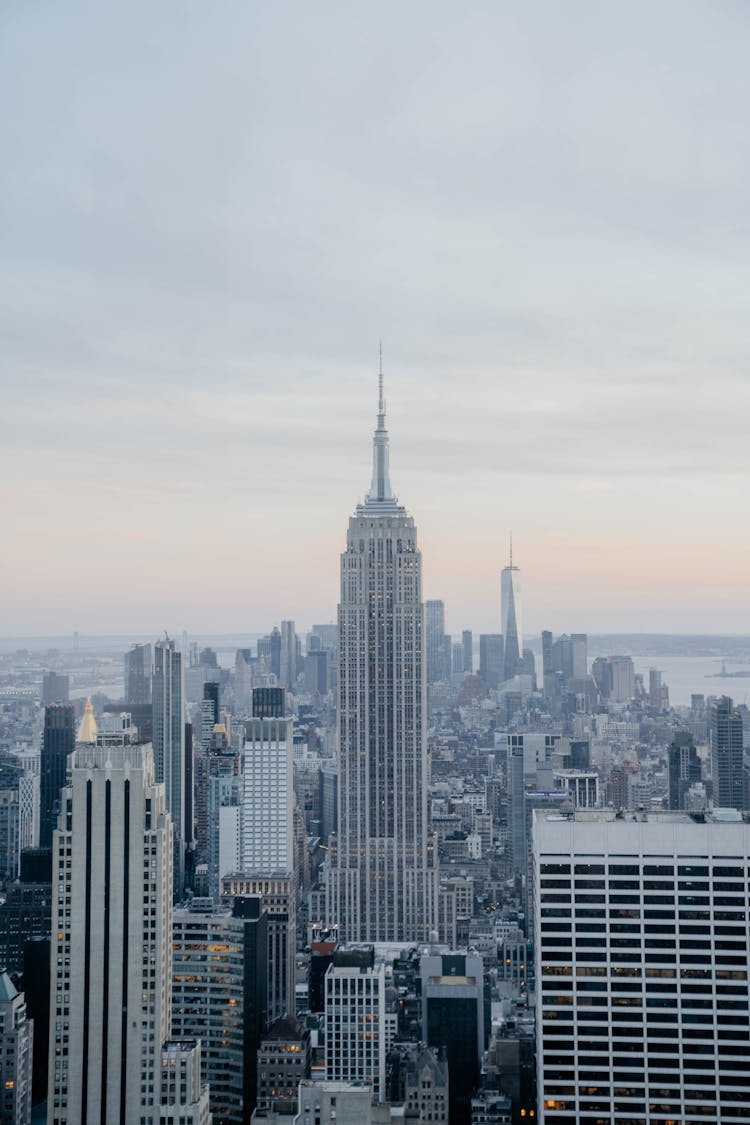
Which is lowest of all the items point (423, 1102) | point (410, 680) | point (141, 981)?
point (423, 1102)

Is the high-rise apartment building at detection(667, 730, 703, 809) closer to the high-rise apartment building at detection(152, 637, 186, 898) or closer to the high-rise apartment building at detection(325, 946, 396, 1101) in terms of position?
the high-rise apartment building at detection(325, 946, 396, 1101)

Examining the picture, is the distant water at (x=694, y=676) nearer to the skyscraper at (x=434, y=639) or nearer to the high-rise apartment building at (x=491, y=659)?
the high-rise apartment building at (x=491, y=659)

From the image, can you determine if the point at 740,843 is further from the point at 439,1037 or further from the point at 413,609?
the point at 413,609

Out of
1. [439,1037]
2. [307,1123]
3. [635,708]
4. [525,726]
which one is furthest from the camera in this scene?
[525,726]

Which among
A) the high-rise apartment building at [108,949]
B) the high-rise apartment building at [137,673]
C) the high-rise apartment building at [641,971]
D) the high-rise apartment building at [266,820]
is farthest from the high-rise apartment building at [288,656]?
the high-rise apartment building at [641,971]

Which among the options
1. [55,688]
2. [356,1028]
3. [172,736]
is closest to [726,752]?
[356,1028]

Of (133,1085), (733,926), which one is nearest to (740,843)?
(733,926)
